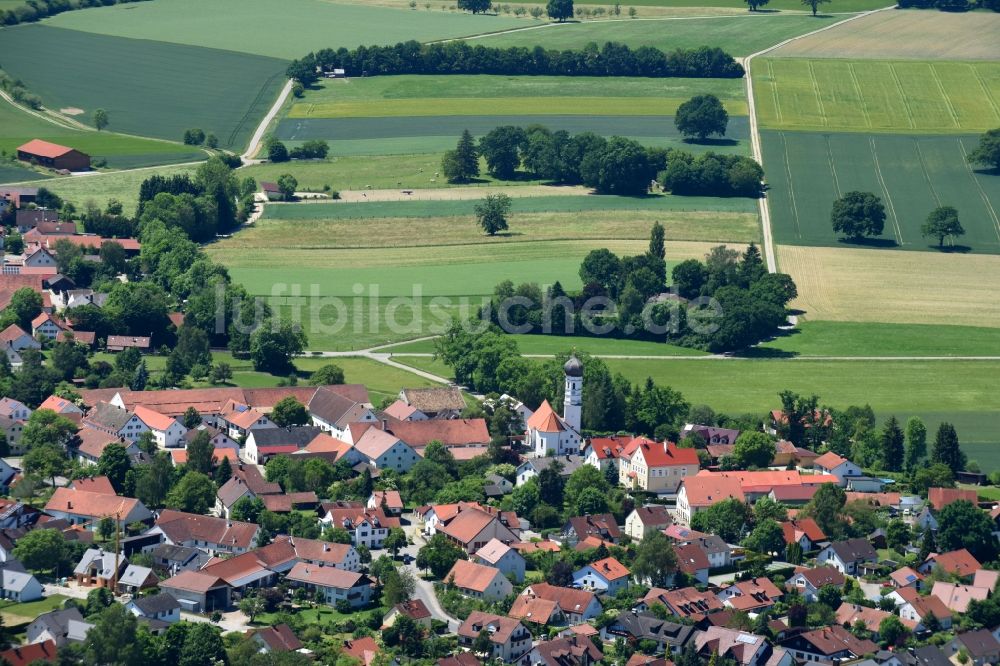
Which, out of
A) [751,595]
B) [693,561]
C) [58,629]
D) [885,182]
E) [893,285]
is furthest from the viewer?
[885,182]

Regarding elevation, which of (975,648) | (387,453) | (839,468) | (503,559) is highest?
(387,453)

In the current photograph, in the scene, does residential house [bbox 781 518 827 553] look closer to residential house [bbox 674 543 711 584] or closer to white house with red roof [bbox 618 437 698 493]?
residential house [bbox 674 543 711 584]

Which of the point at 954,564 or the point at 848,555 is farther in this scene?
the point at 848,555

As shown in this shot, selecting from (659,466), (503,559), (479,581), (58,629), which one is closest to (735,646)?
(479,581)

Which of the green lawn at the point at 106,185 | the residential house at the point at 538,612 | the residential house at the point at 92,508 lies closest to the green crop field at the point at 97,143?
the green lawn at the point at 106,185

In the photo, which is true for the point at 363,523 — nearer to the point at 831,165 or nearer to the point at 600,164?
the point at 600,164

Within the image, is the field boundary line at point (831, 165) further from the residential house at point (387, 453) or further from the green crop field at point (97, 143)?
the residential house at point (387, 453)

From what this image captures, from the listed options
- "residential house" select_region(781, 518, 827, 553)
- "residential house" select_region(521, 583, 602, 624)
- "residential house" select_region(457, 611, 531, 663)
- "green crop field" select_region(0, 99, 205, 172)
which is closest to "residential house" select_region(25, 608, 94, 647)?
"residential house" select_region(457, 611, 531, 663)
